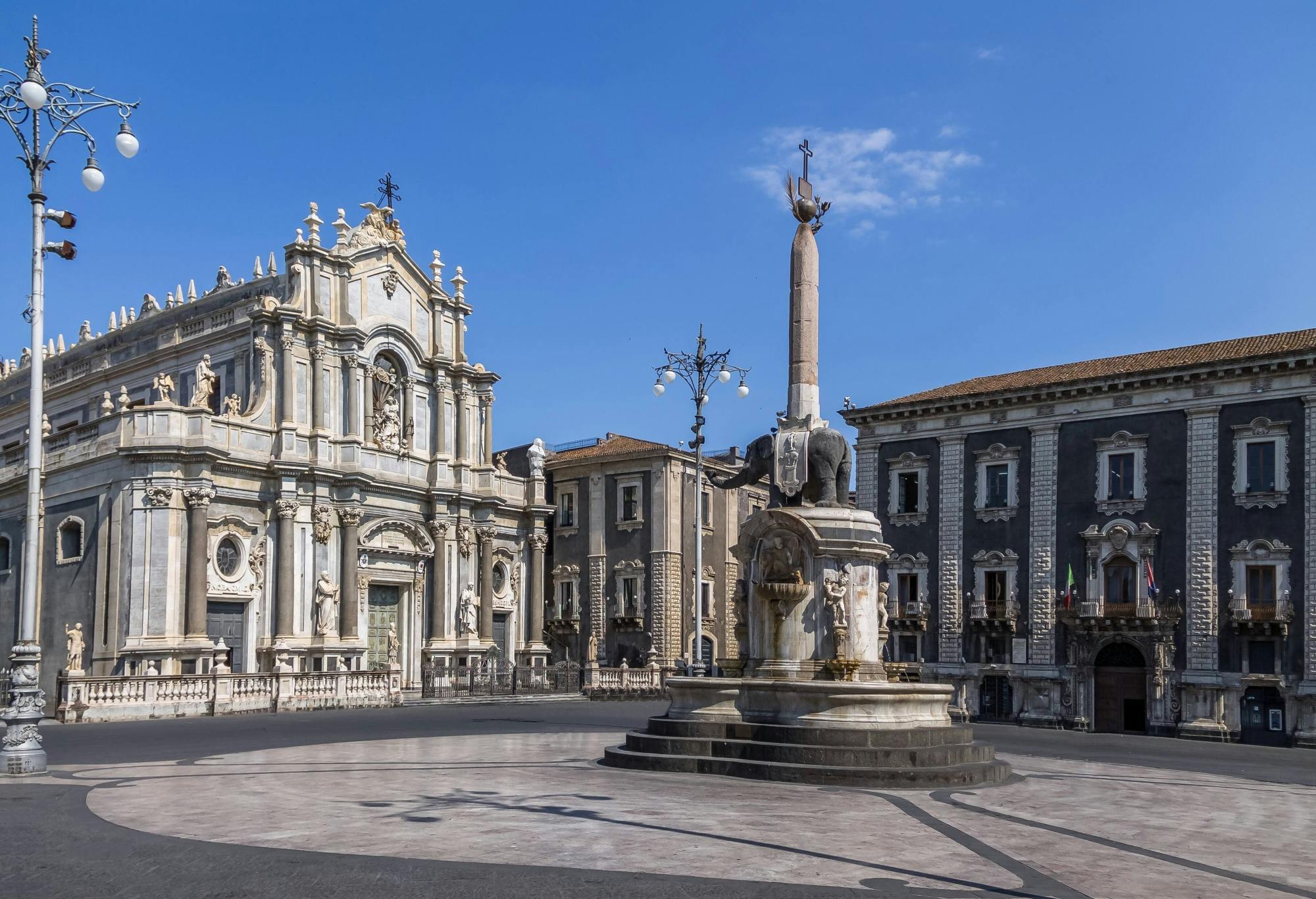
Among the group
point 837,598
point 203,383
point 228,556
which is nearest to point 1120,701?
point 837,598

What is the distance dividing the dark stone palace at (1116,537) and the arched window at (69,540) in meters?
26.1

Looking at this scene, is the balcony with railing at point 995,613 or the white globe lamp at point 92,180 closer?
the white globe lamp at point 92,180

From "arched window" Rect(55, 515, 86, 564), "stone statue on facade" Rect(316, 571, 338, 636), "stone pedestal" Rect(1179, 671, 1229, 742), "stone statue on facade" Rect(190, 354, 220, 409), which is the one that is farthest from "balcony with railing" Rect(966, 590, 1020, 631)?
"arched window" Rect(55, 515, 86, 564)

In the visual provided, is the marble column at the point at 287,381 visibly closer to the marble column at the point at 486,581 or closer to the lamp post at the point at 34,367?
the marble column at the point at 486,581

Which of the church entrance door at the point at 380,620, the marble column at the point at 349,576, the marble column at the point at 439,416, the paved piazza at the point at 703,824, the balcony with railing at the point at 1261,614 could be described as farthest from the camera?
the marble column at the point at 439,416

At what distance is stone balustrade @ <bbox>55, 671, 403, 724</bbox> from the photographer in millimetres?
29609

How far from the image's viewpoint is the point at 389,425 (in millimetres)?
45625

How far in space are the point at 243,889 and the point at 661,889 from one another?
296cm

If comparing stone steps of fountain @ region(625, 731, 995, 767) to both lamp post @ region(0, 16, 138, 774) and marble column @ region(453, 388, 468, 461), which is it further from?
marble column @ region(453, 388, 468, 461)

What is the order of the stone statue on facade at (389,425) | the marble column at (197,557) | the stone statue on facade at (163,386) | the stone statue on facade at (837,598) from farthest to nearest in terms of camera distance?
the stone statue on facade at (389,425) → the stone statue on facade at (163,386) → the marble column at (197,557) → the stone statue on facade at (837,598)

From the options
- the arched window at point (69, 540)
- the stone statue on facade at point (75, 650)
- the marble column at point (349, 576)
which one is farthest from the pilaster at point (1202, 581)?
the arched window at point (69, 540)

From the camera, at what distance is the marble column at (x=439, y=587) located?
151ft

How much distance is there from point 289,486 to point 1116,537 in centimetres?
2719

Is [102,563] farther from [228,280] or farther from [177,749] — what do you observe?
[177,749]
